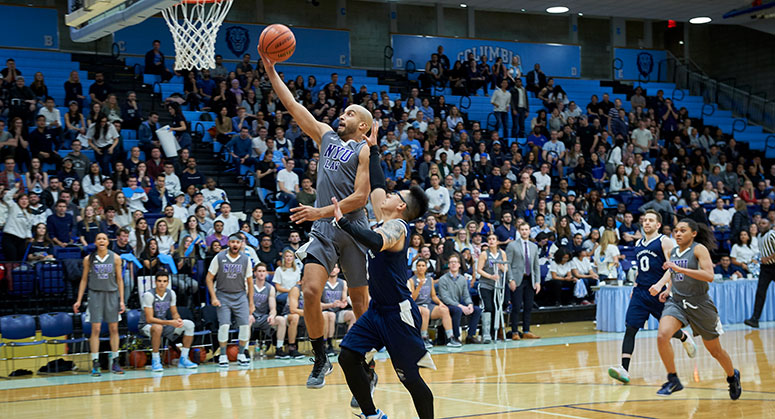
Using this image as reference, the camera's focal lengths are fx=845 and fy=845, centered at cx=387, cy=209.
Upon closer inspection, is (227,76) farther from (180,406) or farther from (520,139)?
(180,406)

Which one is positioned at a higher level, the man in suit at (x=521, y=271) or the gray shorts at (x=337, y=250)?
the gray shorts at (x=337, y=250)

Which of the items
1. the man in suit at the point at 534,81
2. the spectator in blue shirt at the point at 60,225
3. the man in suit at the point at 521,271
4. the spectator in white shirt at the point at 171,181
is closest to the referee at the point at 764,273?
the man in suit at the point at 521,271

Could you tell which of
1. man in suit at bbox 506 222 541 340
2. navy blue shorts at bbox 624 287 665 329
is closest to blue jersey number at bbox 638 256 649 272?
A: navy blue shorts at bbox 624 287 665 329

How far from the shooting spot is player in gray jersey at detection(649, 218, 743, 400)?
8.13 m

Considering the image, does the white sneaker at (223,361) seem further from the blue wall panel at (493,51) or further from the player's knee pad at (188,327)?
the blue wall panel at (493,51)

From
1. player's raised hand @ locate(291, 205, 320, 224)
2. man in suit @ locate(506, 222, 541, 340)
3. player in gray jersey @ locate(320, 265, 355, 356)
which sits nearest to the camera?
player's raised hand @ locate(291, 205, 320, 224)

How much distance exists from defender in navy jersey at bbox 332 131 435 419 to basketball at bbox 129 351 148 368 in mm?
6563

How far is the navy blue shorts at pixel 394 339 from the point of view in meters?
5.55

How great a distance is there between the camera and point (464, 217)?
52.9ft

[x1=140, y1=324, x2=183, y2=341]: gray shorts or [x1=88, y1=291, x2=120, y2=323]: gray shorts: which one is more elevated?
[x1=88, y1=291, x2=120, y2=323]: gray shorts

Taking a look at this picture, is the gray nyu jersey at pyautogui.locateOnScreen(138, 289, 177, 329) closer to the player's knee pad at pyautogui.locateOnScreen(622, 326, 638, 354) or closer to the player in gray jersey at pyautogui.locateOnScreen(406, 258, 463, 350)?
the player in gray jersey at pyautogui.locateOnScreen(406, 258, 463, 350)

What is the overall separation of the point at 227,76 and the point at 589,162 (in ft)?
28.9

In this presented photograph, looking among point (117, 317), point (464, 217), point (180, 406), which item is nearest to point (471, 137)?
point (464, 217)

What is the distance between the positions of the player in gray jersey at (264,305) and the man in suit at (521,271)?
13.0 feet
